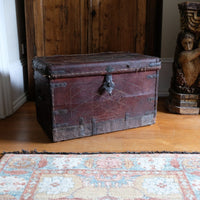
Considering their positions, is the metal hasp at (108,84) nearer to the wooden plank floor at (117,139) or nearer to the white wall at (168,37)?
the wooden plank floor at (117,139)

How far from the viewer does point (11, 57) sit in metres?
2.50

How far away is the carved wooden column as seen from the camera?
2.26 meters

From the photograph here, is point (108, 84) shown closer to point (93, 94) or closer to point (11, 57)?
point (93, 94)

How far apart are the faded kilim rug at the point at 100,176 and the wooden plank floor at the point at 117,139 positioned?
4.9 inches

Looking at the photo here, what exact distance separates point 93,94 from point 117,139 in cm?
37

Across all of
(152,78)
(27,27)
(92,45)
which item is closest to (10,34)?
(27,27)

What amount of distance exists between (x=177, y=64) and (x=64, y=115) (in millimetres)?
1176

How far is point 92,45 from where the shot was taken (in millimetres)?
2707

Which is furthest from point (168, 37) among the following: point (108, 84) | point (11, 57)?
point (11, 57)

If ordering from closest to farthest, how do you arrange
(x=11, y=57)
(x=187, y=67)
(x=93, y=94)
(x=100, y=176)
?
(x=100, y=176) < (x=93, y=94) < (x=187, y=67) < (x=11, y=57)

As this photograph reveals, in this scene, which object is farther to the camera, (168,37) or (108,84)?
(168,37)

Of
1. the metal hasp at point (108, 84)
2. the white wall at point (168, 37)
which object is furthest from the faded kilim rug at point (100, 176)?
the white wall at point (168, 37)

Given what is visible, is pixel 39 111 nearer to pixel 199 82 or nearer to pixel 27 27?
pixel 27 27

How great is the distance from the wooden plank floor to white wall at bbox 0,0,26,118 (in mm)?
280
